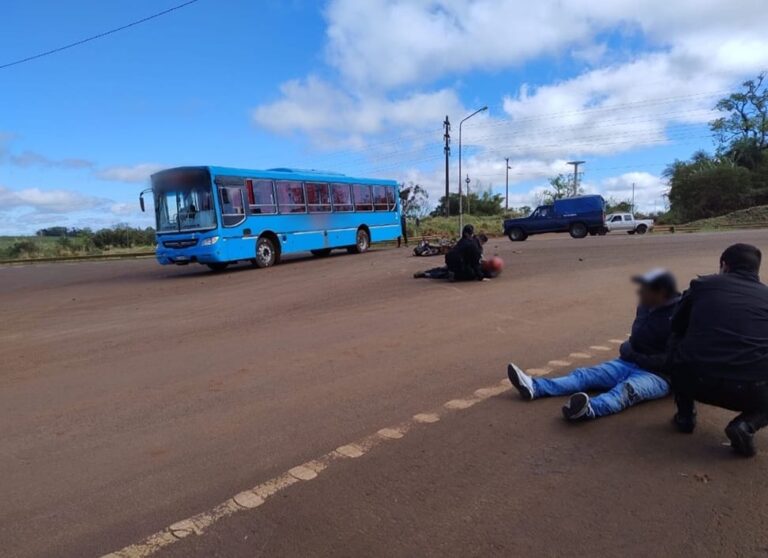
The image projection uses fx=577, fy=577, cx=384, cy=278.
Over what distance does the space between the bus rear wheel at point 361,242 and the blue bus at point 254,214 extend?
42 millimetres

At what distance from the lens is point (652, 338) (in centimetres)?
436

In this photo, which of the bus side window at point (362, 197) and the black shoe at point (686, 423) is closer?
the black shoe at point (686, 423)

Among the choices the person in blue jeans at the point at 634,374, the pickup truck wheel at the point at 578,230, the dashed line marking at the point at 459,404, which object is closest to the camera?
the person in blue jeans at the point at 634,374

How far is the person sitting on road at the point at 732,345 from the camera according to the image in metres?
3.43

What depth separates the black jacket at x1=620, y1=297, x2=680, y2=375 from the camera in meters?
4.26

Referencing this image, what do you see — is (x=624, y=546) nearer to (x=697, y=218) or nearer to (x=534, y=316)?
(x=534, y=316)

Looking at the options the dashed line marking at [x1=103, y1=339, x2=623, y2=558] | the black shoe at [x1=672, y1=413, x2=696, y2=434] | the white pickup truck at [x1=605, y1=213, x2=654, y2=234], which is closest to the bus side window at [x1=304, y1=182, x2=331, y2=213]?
the dashed line marking at [x1=103, y1=339, x2=623, y2=558]

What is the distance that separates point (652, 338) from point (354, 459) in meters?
2.43

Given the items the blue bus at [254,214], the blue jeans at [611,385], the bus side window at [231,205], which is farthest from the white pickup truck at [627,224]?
the blue jeans at [611,385]

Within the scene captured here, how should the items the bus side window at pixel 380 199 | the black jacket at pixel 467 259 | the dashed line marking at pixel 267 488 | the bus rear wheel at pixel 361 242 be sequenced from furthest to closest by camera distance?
the bus side window at pixel 380 199 < the bus rear wheel at pixel 361 242 < the black jacket at pixel 467 259 < the dashed line marking at pixel 267 488

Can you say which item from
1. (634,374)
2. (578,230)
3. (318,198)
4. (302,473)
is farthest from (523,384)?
(578,230)

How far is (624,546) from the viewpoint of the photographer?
8.75ft

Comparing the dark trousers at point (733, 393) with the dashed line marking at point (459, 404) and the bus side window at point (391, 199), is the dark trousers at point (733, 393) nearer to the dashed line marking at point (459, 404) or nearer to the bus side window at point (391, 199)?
the dashed line marking at point (459, 404)

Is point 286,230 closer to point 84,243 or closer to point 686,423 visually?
point 686,423
